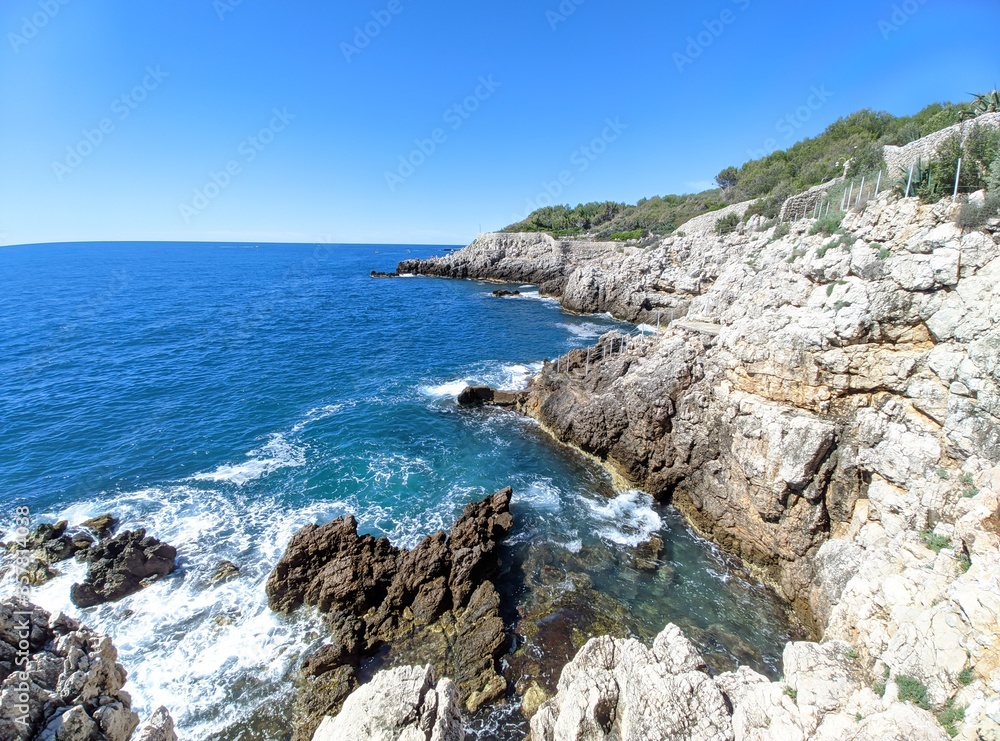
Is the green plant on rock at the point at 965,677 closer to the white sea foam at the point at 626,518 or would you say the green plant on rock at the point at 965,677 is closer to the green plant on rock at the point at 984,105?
the white sea foam at the point at 626,518

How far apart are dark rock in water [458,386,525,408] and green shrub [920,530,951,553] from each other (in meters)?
21.2

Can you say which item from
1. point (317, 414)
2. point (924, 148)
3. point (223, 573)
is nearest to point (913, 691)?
point (223, 573)

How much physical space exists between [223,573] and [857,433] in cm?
2338

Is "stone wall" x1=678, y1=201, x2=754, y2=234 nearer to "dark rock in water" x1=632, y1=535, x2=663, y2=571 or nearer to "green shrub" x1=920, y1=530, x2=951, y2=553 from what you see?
"dark rock in water" x1=632, y1=535, x2=663, y2=571

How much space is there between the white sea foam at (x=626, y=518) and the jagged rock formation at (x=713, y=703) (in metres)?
8.67

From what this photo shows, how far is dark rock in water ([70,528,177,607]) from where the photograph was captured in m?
15.1

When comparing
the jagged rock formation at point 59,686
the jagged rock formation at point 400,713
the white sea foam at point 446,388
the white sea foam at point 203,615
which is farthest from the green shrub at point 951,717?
the white sea foam at point 446,388

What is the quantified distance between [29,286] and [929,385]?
419ft

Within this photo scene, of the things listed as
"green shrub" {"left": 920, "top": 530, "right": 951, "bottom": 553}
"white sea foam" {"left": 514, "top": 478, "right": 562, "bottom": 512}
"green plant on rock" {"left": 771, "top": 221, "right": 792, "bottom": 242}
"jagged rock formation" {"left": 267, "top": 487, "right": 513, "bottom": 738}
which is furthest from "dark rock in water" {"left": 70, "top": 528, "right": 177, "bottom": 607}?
"green plant on rock" {"left": 771, "top": 221, "right": 792, "bottom": 242}

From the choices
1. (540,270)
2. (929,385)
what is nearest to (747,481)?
(929,385)

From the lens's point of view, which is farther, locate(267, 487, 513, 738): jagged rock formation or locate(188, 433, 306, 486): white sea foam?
locate(188, 433, 306, 486): white sea foam

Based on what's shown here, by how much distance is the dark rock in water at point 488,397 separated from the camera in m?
29.9

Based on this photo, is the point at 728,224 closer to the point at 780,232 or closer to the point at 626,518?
the point at 780,232

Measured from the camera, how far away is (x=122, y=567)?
51.8 feet
